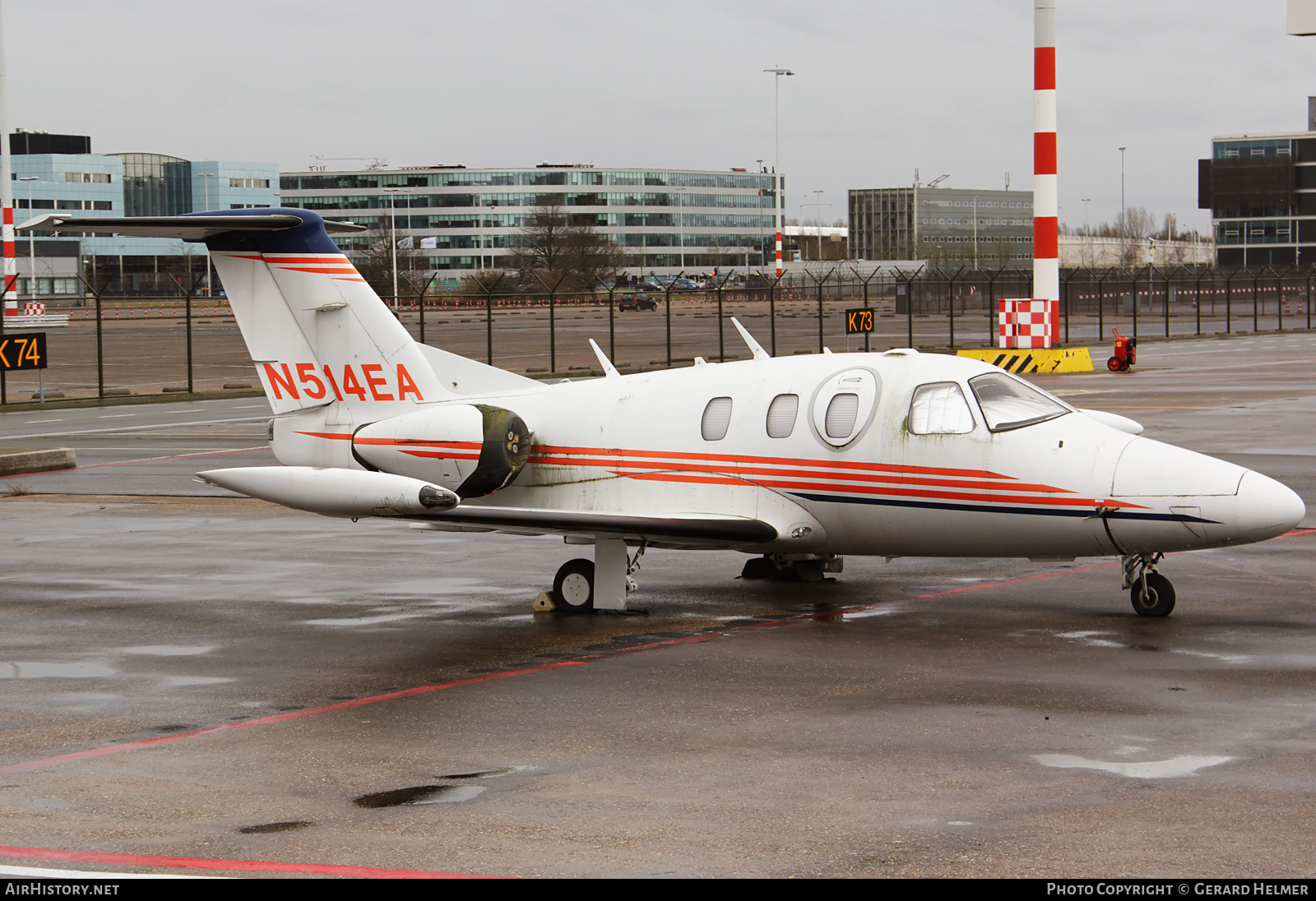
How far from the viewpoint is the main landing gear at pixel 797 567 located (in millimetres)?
16000

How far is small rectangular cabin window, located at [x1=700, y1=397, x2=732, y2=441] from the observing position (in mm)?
14469

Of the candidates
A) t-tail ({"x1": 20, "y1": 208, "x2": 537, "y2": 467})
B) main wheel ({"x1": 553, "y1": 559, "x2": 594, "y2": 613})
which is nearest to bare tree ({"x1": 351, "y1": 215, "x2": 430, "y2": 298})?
t-tail ({"x1": 20, "y1": 208, "x2": 537, "y2": 467})

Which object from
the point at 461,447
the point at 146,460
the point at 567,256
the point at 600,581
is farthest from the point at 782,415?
the point at 567,256

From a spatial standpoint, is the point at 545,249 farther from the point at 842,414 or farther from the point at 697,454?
the point at 842,414

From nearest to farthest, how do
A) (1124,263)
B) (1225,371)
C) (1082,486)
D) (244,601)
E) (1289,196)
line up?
(1082,486) < (244,601) < (1225,371) < (1289,196) < (1124,263)

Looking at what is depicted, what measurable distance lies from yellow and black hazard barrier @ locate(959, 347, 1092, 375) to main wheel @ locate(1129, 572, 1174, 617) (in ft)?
106

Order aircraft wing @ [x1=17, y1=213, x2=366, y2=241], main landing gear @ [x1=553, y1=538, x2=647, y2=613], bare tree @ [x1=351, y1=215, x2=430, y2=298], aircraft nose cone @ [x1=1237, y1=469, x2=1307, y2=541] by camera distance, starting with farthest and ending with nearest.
Result: 1. bare tree @ [x1=351, y1=215, x2=430, y2=298]
2. main landing gear @ [x1=553, y1=538, x2=647, y2=613]
3. aircraft wing @ [x1=17, y1=213, x2=366, y2=241]
4. aircraft nose cone @ [x1=1237, y1=469, x2=1307, y2=541]

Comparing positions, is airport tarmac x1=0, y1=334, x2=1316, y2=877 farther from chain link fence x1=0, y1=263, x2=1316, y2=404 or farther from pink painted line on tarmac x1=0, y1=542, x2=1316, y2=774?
chain link fence x1=0, y1=263, x2=1316, y2=404

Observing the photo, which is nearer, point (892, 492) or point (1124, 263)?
point (892, 492)

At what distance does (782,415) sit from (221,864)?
777cm

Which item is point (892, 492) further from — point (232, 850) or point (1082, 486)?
point (232, 850)

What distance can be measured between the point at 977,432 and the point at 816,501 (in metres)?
1.57
